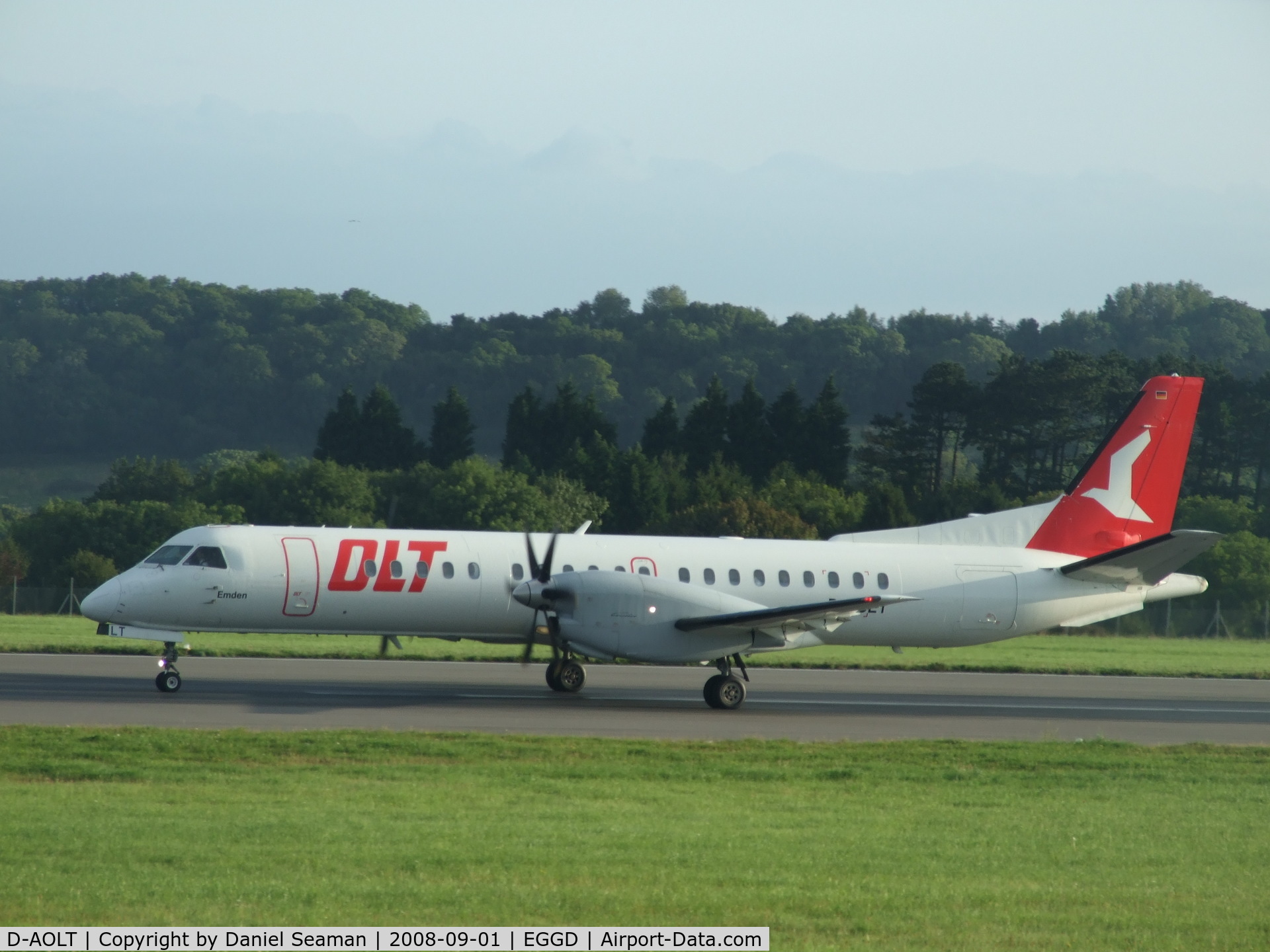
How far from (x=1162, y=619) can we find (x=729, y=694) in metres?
33.0

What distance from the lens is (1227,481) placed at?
279 ft

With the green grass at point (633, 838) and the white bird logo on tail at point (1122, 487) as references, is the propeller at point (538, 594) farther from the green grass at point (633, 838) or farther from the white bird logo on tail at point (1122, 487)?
the white bird logo on tail at point (1122, 487)

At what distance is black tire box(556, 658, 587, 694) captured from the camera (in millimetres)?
23031

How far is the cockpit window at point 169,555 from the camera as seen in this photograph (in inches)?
862

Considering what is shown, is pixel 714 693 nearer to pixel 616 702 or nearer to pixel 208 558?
pixel 616 702

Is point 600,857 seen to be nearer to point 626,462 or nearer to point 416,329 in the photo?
point 626,462

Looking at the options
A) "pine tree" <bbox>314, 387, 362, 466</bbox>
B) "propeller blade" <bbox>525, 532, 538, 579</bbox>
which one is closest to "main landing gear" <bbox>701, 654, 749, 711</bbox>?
"propeller blade" <bbox>525, 532, 538, 579</bbox>

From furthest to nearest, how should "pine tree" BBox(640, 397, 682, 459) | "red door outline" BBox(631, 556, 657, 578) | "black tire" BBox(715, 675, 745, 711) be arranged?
"pine tree" BBox(640, 397, 682, 459)
"red door outline" BBox(631, 556, 657, 578)
"black tire" BBox(715, 675, 745, 711)

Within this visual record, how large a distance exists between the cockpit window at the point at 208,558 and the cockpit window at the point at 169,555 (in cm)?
16

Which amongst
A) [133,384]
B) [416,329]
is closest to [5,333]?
[133,384]

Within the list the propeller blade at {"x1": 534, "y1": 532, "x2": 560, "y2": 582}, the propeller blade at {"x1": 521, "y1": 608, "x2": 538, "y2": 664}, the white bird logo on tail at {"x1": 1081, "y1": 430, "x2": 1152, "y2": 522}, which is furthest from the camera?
the white bird logo on tail at {"x1": 1081, "y1": 430, "x2": 1152, "y2": 522}

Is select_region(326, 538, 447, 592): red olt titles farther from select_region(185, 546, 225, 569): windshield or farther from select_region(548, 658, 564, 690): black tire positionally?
select_region(548, 658, 564, 690): black tire

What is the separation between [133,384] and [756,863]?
129197 millimetres
